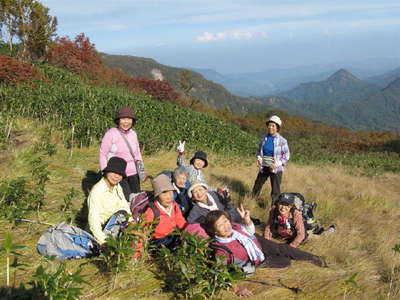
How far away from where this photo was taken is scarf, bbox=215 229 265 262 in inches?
137

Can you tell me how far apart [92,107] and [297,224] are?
850cm

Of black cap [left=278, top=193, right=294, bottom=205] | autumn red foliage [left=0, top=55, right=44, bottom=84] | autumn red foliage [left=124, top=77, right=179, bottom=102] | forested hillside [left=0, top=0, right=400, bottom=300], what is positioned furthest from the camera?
autumn red foliage [left=124, top=77, right=179, bottom=102]

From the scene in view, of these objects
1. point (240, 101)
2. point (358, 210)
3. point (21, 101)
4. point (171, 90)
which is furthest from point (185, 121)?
point (240, 101)

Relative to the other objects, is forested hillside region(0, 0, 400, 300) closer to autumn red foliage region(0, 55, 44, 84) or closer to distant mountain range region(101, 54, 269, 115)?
autumn red foliage region(0, 55, 44, 84)

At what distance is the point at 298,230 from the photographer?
4430mm

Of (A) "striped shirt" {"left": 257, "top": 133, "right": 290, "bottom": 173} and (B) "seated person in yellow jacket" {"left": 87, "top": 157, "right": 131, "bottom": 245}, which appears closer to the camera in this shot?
(B) "seated person in yellow jacket" {"left": 87, "top": 157, "right": 131, "bottom": 245}

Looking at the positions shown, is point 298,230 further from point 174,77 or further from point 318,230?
point 174,77

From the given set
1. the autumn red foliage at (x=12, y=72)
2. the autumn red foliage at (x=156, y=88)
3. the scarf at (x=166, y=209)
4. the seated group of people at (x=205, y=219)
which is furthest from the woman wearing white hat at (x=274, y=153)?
the autumn red foliage at (x=156, y=88)

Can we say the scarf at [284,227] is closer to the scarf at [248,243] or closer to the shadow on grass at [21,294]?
the scarf at [248,243]

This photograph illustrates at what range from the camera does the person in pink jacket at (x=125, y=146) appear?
4.60 meters

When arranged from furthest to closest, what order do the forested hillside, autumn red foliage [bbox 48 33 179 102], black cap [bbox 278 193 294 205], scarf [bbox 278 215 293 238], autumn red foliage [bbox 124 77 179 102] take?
autumn red foliage [bbox 124 77 179 102] < autumn red foliage [bbox 48 33 179 102] < scarf [bbox 278 215 293 238] < black cap [bbox 278 193 294 205] < the forested hillside

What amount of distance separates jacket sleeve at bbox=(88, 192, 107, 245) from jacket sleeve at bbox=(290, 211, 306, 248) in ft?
7.85

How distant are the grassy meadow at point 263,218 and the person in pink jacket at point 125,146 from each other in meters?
0.92

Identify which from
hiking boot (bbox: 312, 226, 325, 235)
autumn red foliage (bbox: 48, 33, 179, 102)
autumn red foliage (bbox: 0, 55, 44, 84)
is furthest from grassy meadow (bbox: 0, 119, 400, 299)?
autumn red foliage (bbox: 48, 33, 179, 102)
